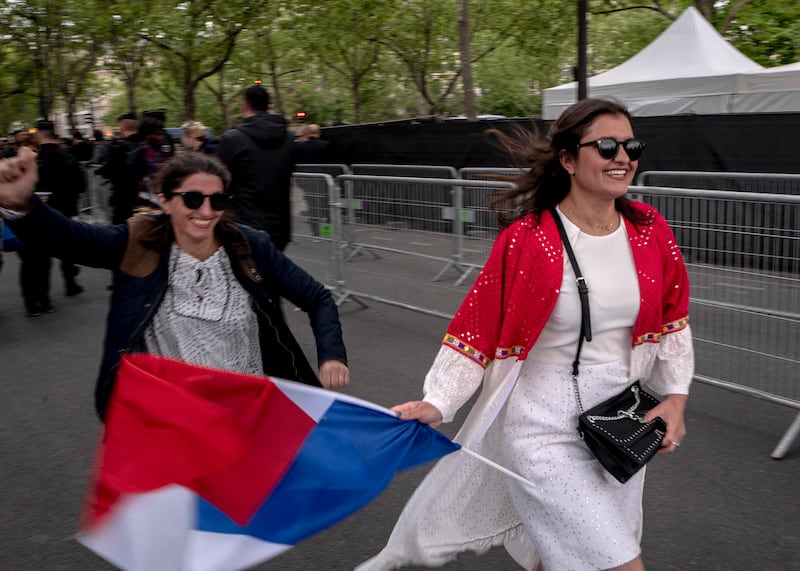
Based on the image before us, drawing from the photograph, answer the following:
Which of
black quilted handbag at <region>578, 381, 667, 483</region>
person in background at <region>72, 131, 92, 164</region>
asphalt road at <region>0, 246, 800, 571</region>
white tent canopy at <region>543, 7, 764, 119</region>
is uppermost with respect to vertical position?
white tent canopy at <region>543, 7, 764, 119</region>

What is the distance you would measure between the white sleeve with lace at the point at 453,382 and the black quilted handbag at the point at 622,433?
1.13 feet

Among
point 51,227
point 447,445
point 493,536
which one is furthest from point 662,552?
point 51,227

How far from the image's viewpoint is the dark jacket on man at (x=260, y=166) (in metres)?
7.75

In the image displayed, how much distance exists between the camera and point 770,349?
19.1 feet

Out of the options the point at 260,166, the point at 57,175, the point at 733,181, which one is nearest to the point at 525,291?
the point at 260,166

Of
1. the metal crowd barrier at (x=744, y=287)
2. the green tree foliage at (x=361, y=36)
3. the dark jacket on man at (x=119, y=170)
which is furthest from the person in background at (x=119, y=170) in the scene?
the green tree foliage at (x=361, y=36)

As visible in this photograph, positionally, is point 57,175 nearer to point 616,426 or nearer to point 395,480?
point 395,480

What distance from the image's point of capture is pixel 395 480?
205 inches

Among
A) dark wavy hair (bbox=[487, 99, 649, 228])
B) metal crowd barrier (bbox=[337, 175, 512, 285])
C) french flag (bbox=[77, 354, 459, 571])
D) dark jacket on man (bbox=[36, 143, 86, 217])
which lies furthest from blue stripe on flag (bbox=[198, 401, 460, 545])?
dark jacket on man (bbox=[36, 143, 86, 217])

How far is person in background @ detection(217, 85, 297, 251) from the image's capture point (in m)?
7.75

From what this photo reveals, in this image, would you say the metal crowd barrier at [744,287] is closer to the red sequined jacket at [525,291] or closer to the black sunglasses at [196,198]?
the red sequined jacket at [525,291]

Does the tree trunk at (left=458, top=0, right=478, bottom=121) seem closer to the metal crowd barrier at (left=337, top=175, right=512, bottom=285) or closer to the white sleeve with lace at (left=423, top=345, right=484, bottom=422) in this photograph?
the metal crowd barrier at (left=337, top=175, right=512, bottom=285)

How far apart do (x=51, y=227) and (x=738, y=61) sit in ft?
56.2

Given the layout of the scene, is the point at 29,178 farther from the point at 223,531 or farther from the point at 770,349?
the point at 770,349
